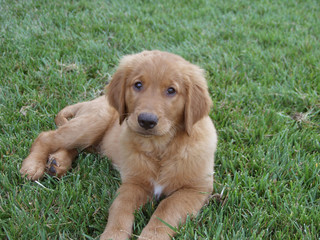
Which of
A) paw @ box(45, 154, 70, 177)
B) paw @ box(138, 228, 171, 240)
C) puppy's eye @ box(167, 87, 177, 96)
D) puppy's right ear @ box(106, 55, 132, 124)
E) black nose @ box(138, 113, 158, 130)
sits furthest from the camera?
paw @ box(45, 154, 70, 177)

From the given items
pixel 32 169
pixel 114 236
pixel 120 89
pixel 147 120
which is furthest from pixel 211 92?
pixel 114 236

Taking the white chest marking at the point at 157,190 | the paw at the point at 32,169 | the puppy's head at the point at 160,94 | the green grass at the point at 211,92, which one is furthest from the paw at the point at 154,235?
the paw at the point at 32,169

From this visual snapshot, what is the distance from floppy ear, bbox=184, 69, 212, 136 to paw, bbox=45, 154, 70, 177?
1043 millimetres

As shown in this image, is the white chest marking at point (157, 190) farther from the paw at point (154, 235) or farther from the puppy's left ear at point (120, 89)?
the puppy's left ear at point (120, 89)

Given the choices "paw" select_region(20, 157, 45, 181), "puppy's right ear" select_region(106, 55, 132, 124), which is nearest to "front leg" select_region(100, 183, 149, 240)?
"puppy's right ear" select_region(106, 55, 132, 124)

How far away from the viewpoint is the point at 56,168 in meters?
2.75

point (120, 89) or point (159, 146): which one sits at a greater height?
point (120, 89)

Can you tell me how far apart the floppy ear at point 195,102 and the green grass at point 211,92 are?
54 centimetres

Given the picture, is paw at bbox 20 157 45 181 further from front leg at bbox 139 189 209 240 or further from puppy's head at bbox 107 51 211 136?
front leg at bbox 139 189 209 240

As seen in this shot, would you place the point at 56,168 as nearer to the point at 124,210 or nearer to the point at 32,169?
the point at 32,169

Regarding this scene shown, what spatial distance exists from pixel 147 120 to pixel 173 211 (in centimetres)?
62

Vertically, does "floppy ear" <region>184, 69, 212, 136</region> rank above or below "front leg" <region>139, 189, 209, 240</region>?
above

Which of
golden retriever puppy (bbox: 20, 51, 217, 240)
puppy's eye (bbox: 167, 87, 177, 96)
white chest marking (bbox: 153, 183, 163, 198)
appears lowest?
white chest marking (bbox: 153, 183, 163, 198)

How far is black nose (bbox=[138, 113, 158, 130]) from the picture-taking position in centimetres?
227
